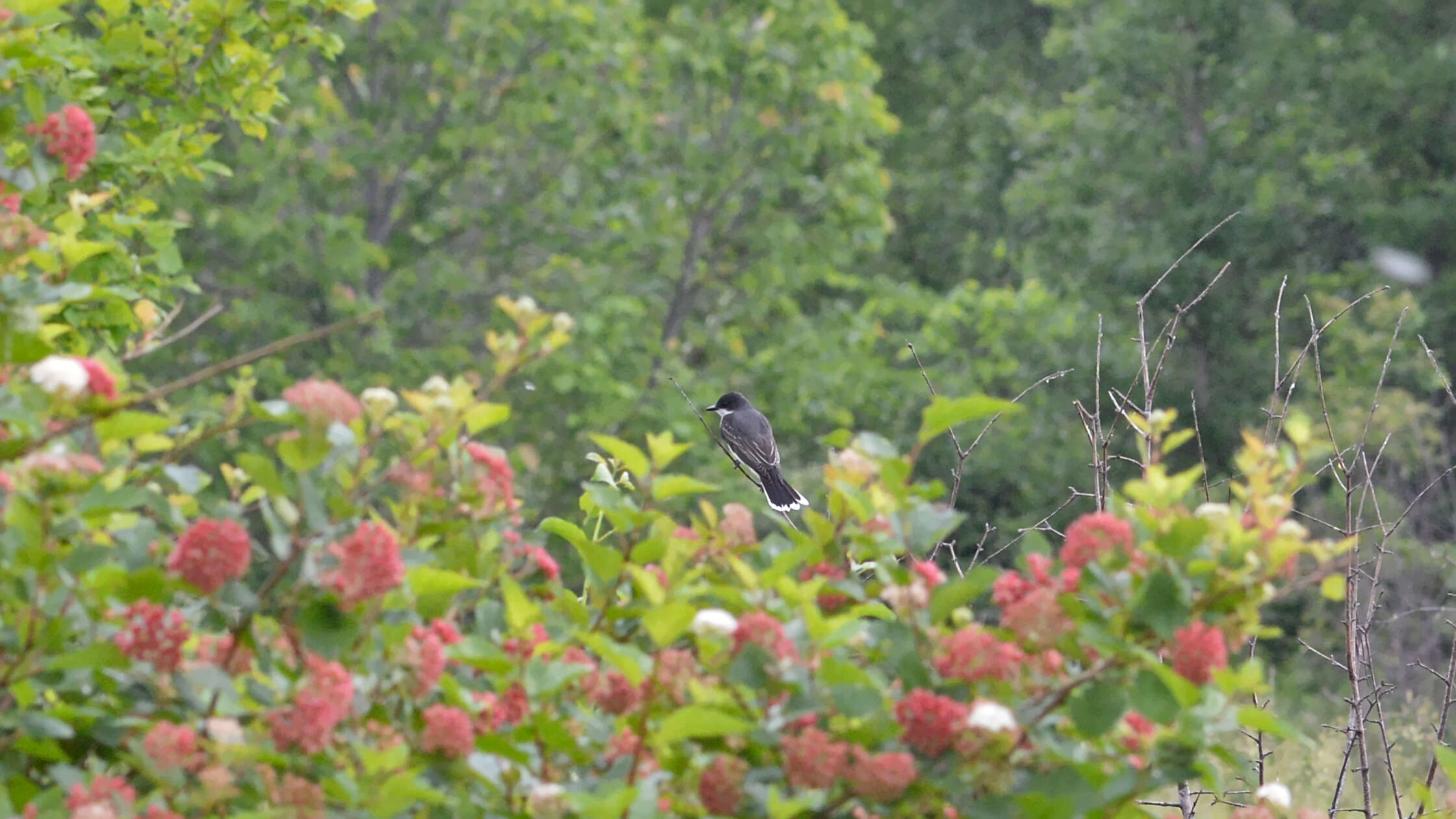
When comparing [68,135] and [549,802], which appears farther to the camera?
[68,135]

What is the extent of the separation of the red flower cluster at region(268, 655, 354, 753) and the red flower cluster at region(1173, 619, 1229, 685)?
92 cm

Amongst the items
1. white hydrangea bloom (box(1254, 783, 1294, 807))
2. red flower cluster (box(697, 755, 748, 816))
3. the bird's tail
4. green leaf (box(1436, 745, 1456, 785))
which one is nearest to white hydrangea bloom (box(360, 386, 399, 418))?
red flower cluster (box(697, 755, 748, 816))

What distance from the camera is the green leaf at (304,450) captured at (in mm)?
1730

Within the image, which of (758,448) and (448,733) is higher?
(448,733)

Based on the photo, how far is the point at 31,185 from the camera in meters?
2.51

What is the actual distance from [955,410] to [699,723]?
1.64ft

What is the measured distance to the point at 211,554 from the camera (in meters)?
1.68

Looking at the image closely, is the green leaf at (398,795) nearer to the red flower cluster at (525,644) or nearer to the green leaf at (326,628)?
the green leaf at (326,628)

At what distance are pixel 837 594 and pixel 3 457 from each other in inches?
41.6

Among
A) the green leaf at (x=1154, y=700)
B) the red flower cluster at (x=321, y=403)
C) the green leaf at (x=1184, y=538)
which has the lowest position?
the green leaf at (x=1154, y=700)

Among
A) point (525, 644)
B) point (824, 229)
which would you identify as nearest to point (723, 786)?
point (525, 644)

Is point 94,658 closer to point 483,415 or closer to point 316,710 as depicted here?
point 316,710

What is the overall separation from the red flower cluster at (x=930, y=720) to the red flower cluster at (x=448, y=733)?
493 millimetres

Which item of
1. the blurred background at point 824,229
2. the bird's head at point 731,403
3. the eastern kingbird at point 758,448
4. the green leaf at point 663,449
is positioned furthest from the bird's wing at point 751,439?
the green leaf at point 663,449
